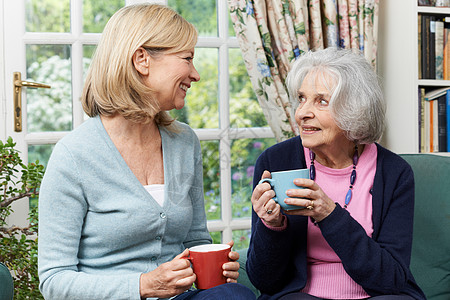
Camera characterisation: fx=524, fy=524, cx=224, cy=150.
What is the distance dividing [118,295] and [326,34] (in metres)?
1.73

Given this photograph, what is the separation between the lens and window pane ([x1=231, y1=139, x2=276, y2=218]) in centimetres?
268

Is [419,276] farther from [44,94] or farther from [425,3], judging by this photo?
[44,94]

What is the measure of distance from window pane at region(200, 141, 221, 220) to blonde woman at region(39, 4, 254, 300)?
114 centimetres

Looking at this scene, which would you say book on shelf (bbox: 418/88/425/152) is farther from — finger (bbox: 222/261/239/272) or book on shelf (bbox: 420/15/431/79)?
finger (bbox: 222/261/239/272)

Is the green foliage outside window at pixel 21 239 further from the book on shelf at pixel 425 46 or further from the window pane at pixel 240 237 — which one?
the book on shelf at pixel 425 46

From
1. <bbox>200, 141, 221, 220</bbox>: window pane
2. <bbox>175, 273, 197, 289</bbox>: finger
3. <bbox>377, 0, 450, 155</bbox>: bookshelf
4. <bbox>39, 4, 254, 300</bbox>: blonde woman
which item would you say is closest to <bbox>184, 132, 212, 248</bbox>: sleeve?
<bbox>39, 4, 254, 300</bbox>: blonde woman

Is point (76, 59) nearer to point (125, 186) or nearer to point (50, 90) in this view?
point (50, 90)

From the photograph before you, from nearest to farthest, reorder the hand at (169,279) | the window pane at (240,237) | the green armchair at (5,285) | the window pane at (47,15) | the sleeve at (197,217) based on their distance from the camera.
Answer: the hand at (169,279) → the green armchair at (5,285) → the sleeve at (197,217) → the window pane at (47,15) → the window pane at (240,237)

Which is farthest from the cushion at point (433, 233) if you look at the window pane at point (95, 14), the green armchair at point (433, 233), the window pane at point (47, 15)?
the window pane at point (47, 15)

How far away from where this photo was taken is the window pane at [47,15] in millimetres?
2312

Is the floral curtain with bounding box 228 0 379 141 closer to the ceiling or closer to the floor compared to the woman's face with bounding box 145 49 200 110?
closer to the ceiling

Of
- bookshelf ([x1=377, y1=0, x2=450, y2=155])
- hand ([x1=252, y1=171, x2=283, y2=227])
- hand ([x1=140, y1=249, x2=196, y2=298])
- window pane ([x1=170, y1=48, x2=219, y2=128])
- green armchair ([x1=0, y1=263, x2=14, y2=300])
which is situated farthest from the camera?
window pane ([x1=170, y1=48, x2=219, y2=128])

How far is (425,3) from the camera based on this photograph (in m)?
2.54

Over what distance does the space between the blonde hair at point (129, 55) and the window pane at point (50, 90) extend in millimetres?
1046
